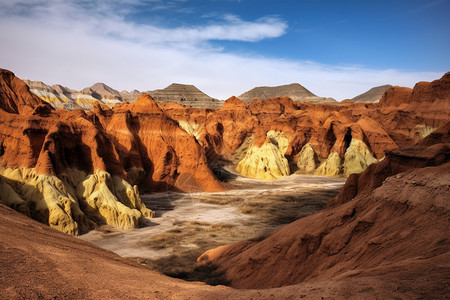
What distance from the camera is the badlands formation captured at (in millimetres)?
5027

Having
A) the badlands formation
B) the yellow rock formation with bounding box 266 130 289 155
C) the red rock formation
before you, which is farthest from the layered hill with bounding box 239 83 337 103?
the red rock formation

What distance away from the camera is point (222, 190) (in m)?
34.2

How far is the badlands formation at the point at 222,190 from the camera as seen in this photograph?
5.03 metres

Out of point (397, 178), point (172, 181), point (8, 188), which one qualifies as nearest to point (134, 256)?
point (8, 188)

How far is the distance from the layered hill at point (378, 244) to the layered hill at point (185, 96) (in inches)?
4438

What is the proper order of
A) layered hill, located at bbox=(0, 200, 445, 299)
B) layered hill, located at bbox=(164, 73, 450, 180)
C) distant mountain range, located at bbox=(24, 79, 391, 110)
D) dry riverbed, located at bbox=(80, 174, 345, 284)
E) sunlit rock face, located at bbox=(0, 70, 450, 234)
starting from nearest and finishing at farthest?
1. layered hill, located at bbox=(0, 200, 445, 299)
2. dry riverbed, located at bbox=(80, 174, 345, 284)
3. sunlit rock face, located at bbox=(0, 70, 450, 234)
4. layered hill, located at bbox=(164, 73, 450, 180)
5. distant mountain range, located at bbox=(24, 79, 391, 110)

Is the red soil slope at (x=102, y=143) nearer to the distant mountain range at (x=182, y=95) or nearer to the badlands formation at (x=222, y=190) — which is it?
the badlands formation at (x=222, y=190)

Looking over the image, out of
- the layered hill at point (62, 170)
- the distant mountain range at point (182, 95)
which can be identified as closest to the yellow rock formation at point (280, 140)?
the layered hill at point (62, 170)

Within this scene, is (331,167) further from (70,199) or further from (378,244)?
(378,244)

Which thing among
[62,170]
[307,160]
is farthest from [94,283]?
[307,160]

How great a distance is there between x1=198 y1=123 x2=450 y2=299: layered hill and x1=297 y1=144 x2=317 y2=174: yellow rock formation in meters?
36.0

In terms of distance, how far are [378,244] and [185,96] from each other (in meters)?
131

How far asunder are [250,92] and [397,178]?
502 feet

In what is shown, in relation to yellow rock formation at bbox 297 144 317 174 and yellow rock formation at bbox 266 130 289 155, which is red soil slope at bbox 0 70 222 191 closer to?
yellow rock formation at bbox 297 144 317 174
